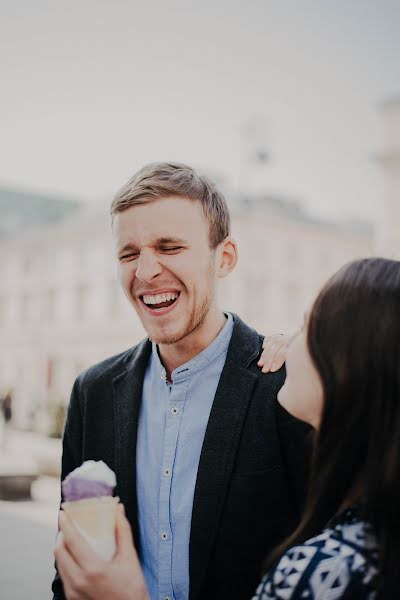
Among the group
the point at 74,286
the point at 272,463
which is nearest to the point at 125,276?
the point at 272,463

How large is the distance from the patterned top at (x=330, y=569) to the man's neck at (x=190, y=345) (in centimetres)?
105

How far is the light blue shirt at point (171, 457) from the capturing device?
206cm

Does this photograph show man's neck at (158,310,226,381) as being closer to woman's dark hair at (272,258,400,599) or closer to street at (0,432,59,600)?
woman's dark hair at (272,258,400,599)

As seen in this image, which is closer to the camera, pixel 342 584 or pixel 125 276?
pixel 342 584

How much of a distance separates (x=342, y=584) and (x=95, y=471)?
579 mm

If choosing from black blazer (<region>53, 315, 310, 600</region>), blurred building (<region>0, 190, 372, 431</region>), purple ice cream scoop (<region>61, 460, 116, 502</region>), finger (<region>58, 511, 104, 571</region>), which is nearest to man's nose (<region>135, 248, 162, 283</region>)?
black blazer (<region>53, 315, 310, 600</region>)

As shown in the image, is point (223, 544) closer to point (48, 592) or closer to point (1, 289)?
point (48, 592)

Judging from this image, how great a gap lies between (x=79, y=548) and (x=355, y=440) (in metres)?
0.62

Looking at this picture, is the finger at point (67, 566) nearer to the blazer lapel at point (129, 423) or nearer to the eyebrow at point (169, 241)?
the blazer lapel at point (129, 423)

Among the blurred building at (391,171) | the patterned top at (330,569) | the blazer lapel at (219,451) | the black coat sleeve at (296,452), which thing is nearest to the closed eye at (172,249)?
the blazer lapel at (219,451)

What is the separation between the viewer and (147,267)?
2166mm

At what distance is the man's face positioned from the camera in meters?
2.18

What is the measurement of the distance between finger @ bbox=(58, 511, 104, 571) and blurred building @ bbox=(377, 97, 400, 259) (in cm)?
1986

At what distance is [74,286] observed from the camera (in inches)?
1385
